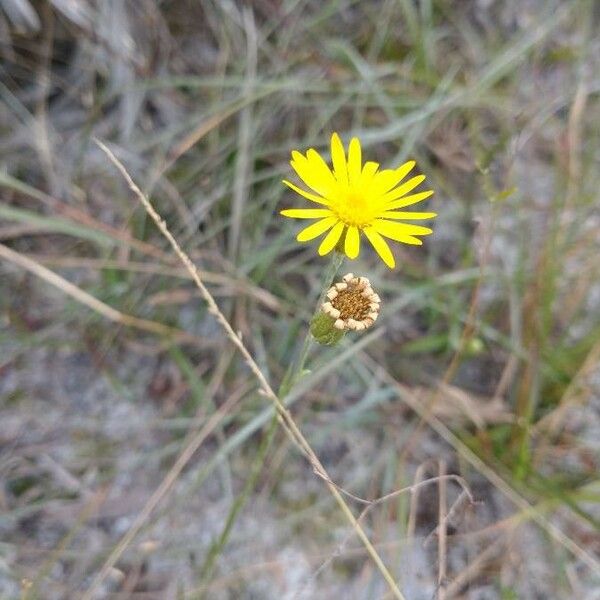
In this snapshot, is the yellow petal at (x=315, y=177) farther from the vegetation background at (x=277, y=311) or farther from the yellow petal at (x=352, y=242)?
the vegetation background at (x=277, y=311)

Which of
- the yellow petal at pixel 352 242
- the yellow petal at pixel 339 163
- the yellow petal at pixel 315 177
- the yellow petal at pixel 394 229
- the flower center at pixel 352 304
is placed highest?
the yellow petal at pixel 339 163

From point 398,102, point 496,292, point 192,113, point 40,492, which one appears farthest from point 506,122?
point 40,492

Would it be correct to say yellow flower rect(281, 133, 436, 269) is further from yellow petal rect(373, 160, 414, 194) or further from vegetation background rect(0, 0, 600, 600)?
vegetation background rect(0, 0, 600, 600)

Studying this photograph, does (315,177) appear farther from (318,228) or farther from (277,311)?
(277,311)

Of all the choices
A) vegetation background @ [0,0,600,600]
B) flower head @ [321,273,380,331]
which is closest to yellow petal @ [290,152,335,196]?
flower head @ [321,273,380,331]

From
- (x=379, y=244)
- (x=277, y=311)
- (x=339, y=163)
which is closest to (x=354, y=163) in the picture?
(x=339, y=163)

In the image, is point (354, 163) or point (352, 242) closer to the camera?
point (352, 242)

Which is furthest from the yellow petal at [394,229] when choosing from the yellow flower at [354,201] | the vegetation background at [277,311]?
the vegetation background at [277,311]
